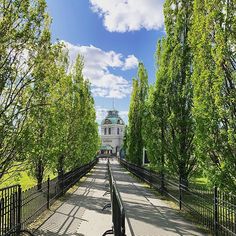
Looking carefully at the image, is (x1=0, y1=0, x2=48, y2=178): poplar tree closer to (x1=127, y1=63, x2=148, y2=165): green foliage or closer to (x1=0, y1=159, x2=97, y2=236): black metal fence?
(x1=0, y1=159, x2=97, y2=236): black metal fence

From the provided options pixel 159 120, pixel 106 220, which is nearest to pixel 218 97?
pixel 106 220

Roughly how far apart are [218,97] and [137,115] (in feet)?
85.1

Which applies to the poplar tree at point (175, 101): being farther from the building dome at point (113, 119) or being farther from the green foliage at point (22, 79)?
the building dome at point (113, 119)

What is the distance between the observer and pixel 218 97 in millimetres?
9586

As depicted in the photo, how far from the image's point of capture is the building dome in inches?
4328

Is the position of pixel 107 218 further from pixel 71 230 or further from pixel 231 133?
pixel 231 133

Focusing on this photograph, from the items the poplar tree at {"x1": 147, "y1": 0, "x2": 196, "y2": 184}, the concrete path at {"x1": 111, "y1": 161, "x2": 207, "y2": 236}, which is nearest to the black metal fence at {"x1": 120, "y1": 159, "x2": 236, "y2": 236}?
the concrete path at {"x1": 111, "y1": 161, "x2": 207, "y2": 236}

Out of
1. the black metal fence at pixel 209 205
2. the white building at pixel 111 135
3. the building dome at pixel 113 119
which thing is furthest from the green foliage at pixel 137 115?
the building dome at pixel 113 119

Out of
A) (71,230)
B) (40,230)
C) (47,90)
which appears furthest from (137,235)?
(47,90)

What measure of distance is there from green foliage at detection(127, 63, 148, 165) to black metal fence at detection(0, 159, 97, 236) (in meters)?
19.4

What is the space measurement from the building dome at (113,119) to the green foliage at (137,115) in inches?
2862

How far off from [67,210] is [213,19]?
27.3ft

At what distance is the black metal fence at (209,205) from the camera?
813 cm

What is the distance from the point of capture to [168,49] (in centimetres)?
1817
